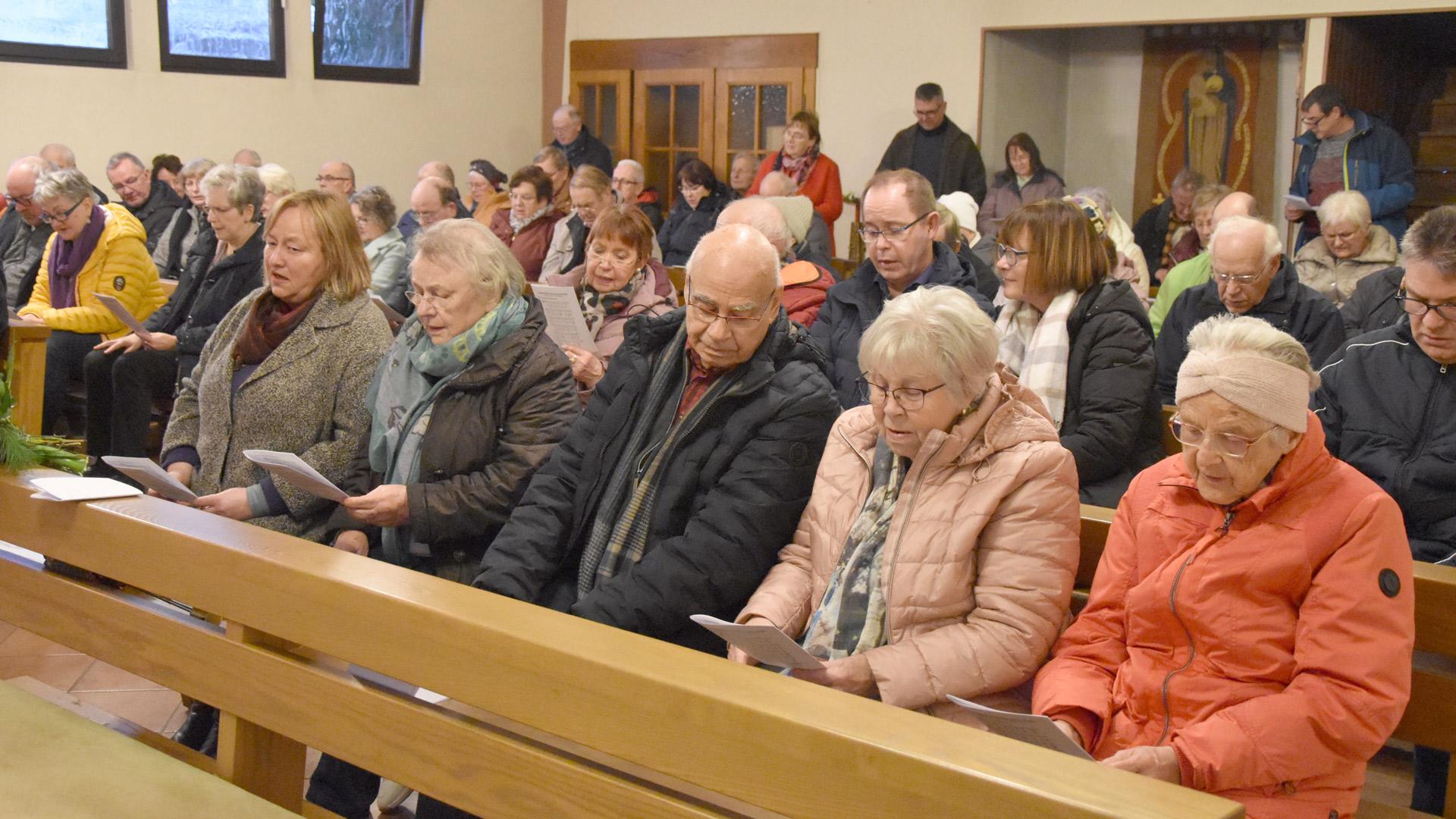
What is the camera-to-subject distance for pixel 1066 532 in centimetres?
204

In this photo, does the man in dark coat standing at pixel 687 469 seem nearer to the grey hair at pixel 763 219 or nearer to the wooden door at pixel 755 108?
the grey hair at pixel 763 219

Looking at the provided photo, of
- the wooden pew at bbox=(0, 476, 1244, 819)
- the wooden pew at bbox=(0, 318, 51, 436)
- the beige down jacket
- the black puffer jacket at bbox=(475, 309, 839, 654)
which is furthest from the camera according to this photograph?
the wooden pew at bbox=(0, 318, 51, 436)

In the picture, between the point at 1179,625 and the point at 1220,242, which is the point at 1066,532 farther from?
the point at 1220,242

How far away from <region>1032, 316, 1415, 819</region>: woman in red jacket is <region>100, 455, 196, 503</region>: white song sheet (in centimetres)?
170

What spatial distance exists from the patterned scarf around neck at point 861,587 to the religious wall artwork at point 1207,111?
6544 millimetres

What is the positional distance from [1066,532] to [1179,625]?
0.73ft

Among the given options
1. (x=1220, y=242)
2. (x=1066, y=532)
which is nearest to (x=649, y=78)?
(x=1220, y=242)

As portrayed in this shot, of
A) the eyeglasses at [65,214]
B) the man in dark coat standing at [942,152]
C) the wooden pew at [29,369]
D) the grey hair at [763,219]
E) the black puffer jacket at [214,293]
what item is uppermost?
the man in dark coat standing at [942,152]

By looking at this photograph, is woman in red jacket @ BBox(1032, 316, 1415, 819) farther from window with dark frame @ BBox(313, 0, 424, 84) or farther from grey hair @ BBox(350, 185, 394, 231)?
window with dark frame @ BBox(313, 0, 424, 84)

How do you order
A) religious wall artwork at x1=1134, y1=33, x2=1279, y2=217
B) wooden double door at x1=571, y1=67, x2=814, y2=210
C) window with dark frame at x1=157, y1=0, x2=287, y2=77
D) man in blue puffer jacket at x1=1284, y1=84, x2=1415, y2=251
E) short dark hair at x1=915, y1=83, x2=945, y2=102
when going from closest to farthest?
man in blue puffer jacket at x1=1284, y1=84, x2=1415, y2=251
short dark hair at x1=915, y1=83, x2=945, y2=102
religious wall artwork at x1=1134, y1=33, x2=1279, y2=217
window with dark frame at x1=157, y1=0, x2=287, y2=77
wooden double door at x1=571, y1=67, x2=814, y2=210

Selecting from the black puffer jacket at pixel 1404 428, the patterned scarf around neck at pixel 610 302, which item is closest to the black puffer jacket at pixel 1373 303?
the black puffer jacket at pixel 1404 428

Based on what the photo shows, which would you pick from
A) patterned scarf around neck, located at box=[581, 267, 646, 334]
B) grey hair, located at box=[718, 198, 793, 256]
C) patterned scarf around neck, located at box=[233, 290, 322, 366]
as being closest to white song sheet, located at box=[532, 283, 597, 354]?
patterned scarf around neck, located at box=[581, 267, 646, 334]

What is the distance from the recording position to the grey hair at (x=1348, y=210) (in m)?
4.97

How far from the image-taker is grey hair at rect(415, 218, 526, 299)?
2764 millimetres
